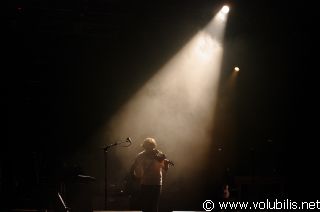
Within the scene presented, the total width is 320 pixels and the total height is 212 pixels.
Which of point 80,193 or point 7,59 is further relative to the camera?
point 7,59

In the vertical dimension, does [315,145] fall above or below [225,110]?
below

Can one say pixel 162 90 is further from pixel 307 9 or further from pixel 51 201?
pixel 51 201

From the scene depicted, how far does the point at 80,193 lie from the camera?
7094 mm

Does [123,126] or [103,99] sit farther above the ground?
[103,99]

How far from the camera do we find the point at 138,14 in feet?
31.7

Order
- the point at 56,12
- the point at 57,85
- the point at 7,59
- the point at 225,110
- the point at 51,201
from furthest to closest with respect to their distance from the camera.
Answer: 1. the point at 225,110
2. the point at 57,85
3. the point at 7,59
4. the point at 56,12
5. the point at 51,201

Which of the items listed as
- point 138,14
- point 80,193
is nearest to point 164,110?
point 138,14

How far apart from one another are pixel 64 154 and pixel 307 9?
7.04 m

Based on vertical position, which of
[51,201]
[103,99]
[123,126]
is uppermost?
[103,99]

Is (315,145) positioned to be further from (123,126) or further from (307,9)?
(123,126)

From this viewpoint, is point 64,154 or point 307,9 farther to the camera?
point 64,154

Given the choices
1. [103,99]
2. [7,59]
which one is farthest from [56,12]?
[103,99]

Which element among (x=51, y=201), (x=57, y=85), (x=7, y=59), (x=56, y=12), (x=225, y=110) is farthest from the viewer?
(x=225, y=110)

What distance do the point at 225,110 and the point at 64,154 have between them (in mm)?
4610
